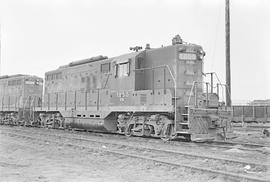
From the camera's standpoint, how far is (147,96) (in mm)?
12594

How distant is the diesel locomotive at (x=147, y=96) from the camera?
11586mm

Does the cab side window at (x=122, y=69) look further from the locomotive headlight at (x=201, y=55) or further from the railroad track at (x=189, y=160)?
the railroad track at (x=189, y=160)

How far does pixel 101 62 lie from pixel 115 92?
2.11m

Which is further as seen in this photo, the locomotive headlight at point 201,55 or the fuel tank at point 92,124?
the fuel tank at point 92,124

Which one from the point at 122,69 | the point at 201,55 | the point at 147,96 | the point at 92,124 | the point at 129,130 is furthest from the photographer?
the point at 92,124

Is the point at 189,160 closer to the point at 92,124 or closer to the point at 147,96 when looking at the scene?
the point at 147,96

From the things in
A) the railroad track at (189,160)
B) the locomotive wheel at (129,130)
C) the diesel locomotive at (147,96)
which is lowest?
the railroad track at (189,160)

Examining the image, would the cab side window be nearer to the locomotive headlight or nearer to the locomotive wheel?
the locomotive wheel

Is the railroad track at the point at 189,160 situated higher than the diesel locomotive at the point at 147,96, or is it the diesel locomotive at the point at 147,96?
the diesel locomotive at the point at 147,96

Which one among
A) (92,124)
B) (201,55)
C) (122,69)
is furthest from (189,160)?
(92,124)

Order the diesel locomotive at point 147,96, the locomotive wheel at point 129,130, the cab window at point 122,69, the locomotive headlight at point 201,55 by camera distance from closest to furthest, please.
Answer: the diesel locomotive at point 147,96 < the locomotive headlight at point 201,55 < the locomotive wheel at point 129,130 < the cab window at point 122,69

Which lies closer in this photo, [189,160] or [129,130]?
[189,160]

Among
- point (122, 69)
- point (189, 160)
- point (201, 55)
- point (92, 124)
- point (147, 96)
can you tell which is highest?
point (201, 55)

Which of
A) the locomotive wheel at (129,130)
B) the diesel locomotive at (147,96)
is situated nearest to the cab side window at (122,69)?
the diesel locomotive at (147,96)
